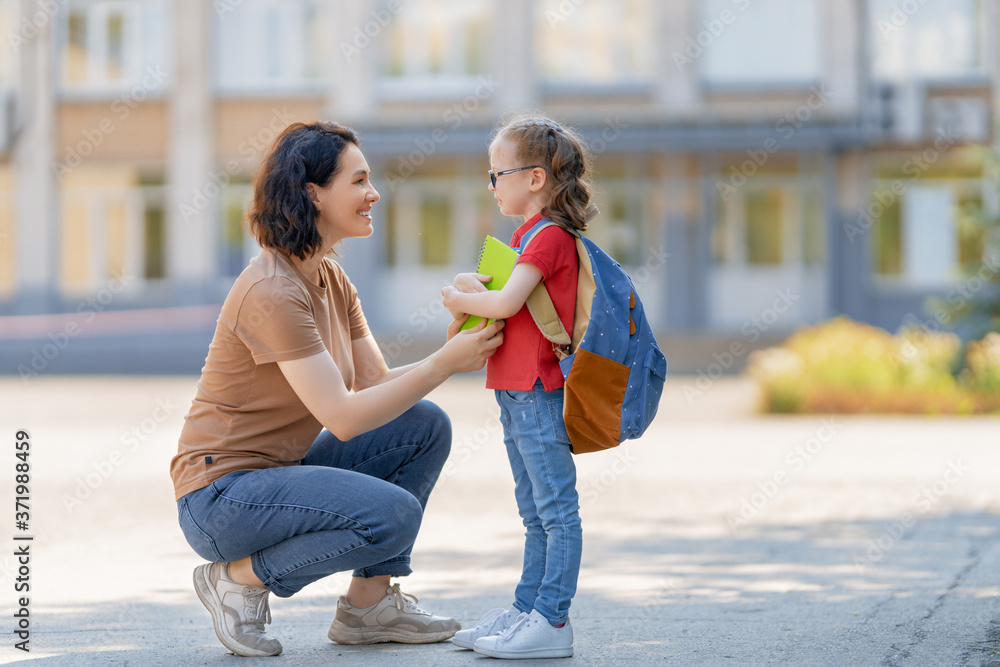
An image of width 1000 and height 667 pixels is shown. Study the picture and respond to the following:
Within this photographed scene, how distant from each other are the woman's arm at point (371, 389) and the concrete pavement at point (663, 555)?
0.74m

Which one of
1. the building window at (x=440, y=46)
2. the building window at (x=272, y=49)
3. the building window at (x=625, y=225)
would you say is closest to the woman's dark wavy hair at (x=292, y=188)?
the building window at (x=625, y=225)

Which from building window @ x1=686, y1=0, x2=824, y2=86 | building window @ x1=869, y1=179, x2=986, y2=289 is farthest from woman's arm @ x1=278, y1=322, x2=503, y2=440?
building window @ x1=869, y1=179, x2=986, y2=289

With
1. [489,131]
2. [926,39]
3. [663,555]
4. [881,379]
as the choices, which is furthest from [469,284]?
[926,39]

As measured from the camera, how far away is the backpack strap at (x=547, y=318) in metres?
3.52

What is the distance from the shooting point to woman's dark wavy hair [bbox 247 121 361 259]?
3.61 metres

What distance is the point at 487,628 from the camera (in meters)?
3.69

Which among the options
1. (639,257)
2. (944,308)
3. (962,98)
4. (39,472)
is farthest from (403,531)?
(962,98)

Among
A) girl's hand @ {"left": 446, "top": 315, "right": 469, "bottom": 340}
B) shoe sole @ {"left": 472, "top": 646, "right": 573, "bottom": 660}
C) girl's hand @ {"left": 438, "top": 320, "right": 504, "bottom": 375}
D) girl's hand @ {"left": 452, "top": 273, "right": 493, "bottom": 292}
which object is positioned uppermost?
girl's hand @ {"left": 452, "top": 273, "right": 493, "bottom": 292}

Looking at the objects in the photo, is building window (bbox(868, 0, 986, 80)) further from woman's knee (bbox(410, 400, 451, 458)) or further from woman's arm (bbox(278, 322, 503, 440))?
woman's arm (bbox(278, 322, 503, 440))

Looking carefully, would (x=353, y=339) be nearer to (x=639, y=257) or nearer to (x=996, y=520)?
(x=996, y=520)

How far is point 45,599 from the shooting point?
14.8ft

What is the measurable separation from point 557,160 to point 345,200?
673 mm

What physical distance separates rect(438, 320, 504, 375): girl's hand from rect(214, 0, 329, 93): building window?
69.0ft

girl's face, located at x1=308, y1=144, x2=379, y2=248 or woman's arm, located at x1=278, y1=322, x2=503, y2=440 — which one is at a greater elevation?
girl's face, located at x1=308, y1=144, x2=379, y2=248
